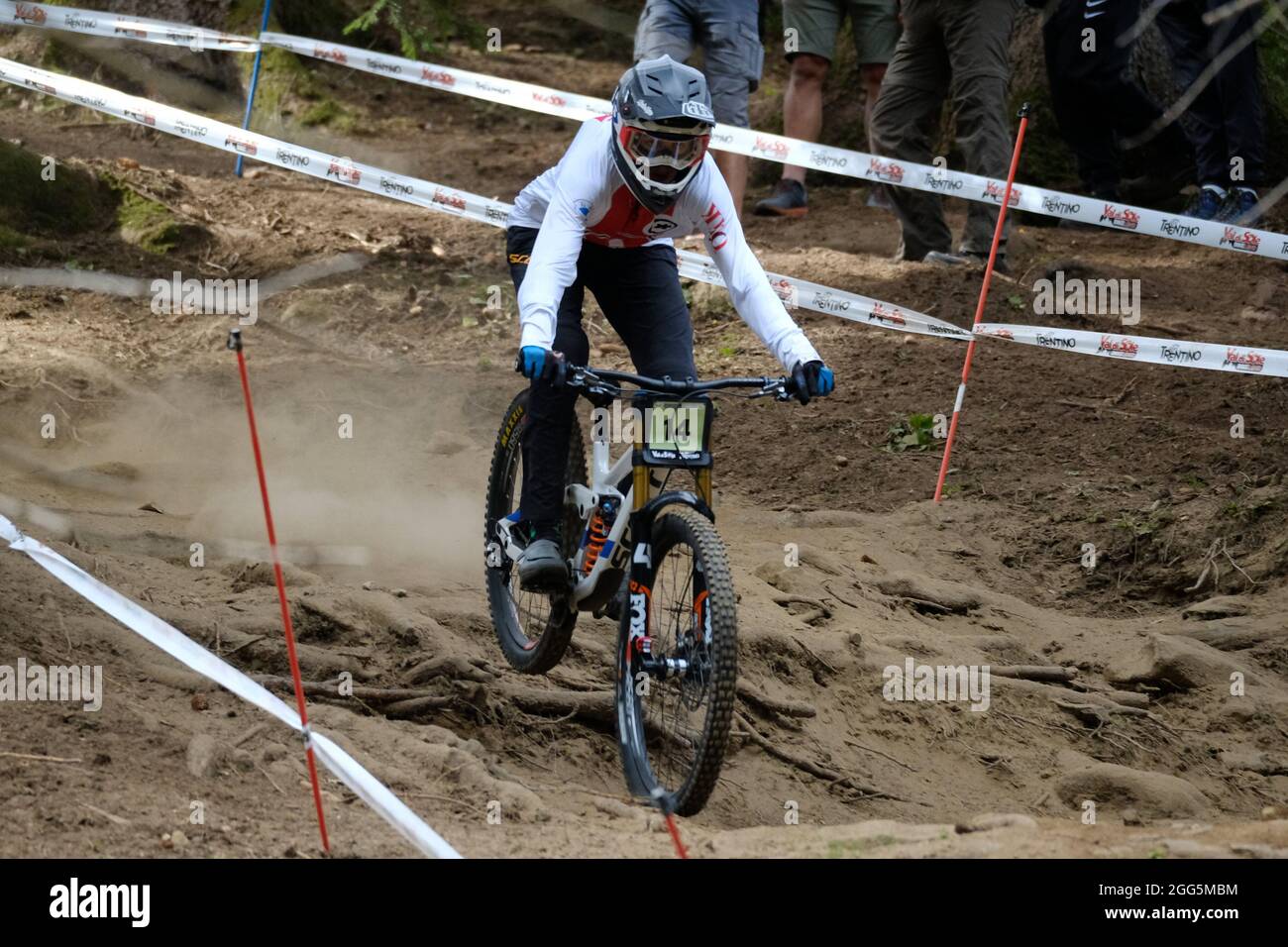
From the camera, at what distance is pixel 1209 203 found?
9.80 m

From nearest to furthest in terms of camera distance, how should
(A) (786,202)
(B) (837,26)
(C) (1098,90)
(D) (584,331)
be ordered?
1. (D) (584,331)
2. (C) (1098,90)
3. (B) (837,26)
4. (A) (786,202)

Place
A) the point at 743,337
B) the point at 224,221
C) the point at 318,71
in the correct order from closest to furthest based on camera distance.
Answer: the point at 743,337
the point at 224,221
the point at 318,71

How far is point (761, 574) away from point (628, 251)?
73.7 inches

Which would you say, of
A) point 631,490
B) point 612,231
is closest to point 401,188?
point 612,231

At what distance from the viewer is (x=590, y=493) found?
5215 mm

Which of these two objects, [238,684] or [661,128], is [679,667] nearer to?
[238,684]

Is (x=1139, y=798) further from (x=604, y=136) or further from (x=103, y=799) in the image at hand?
(x=103, y=799)

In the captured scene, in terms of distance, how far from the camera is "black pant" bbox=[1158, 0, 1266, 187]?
32.0ft

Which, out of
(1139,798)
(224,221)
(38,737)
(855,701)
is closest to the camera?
(38,737)

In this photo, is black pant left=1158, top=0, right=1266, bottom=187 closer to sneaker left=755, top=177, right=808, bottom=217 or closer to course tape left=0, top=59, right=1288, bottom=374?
course tape left=0, top=59, right=1288, bottom=374

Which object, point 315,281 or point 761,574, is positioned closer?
point 761,574

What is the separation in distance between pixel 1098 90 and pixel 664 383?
6.92 m

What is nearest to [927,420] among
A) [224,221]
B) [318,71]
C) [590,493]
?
[590,493]

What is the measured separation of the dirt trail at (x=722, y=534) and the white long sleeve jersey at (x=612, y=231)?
1363mm
